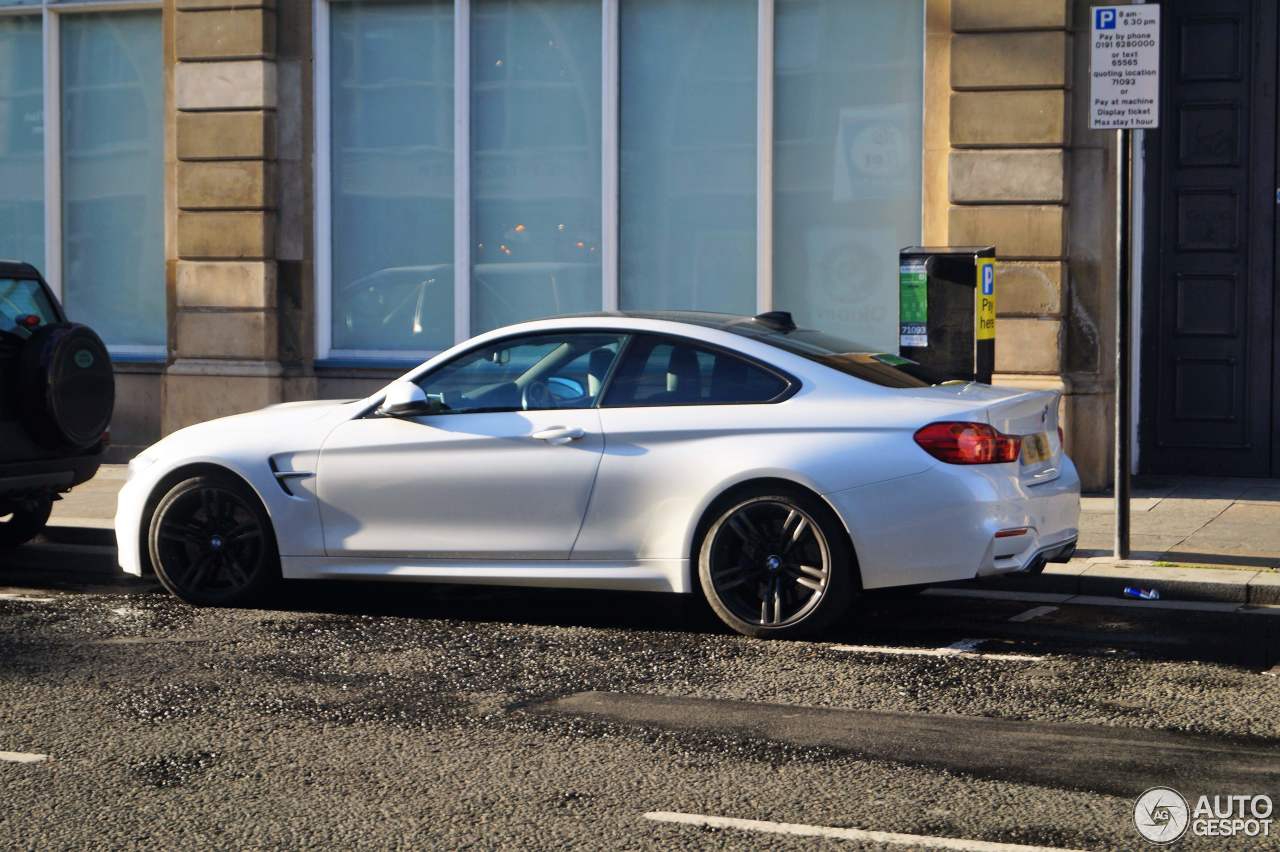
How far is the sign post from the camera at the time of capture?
9.25 metres

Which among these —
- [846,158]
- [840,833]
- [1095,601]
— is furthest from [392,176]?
[840,833]

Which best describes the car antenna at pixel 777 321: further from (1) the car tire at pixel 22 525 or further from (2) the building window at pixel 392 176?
(2) the building window at pixel 392 176

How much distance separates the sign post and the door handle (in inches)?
123

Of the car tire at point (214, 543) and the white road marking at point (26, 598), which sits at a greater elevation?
the car tire at point (214, 543)

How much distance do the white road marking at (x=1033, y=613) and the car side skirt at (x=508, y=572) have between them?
164 cm

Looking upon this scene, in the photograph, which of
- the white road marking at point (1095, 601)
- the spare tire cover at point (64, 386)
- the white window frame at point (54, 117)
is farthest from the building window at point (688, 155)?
the white road marking at point (1095, 601)

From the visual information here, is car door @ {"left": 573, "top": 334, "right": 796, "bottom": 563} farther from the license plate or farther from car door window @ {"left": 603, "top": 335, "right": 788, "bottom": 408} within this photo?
the license plate

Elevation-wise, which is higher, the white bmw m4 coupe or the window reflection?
the window reflection

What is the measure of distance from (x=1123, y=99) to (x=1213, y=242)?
13.0 feet

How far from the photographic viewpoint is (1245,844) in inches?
185

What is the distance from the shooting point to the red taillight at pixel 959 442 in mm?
7309

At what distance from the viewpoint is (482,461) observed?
793cm

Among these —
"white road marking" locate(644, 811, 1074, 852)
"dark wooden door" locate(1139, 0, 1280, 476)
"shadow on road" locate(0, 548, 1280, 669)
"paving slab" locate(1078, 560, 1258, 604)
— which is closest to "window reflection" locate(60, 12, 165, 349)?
"shadow on road" locate(0, 548, 1280, 669)

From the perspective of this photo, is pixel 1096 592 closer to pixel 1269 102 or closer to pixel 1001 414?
pixel 1001 414
